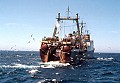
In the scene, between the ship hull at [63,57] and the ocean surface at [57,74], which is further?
the ship hull at [63,57]

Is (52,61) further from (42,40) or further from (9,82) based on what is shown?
(9,82)

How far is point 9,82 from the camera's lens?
42.3m

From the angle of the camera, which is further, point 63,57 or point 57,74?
point 63,57

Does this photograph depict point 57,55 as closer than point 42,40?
Yes

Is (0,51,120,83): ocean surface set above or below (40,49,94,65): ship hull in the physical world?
below

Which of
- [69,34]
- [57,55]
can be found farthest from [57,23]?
[57,55]

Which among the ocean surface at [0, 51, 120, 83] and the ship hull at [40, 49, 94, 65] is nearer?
the ocean surface at [0, 51, 120, 83]

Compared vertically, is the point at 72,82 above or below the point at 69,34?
below

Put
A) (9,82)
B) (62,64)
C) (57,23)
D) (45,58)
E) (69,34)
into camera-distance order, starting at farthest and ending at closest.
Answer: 1. (69,34)
2. (57,23)
3. (45,58)
4. (62,64)
5. (9,82)

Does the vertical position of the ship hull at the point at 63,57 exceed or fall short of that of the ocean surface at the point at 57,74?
it exceeds it

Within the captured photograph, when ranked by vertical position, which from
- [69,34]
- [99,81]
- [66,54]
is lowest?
[99,81]

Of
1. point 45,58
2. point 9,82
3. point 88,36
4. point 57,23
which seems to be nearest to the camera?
point 9,82

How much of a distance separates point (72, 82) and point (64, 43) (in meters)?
35.2

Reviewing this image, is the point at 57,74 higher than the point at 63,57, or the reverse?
the point at 63,57
